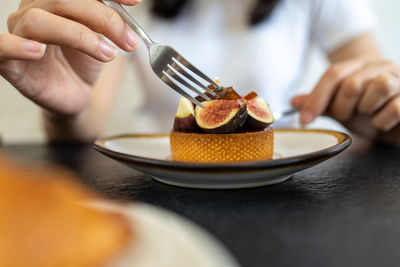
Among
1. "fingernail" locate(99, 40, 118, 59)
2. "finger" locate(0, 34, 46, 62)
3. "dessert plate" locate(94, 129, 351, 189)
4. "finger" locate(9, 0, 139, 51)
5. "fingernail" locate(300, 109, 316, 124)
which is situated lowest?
"dessert plate" locate(94, 129, 351, 189)

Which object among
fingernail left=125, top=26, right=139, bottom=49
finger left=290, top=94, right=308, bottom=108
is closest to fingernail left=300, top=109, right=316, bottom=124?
finger left=290, top=94, right=308, bottom=108

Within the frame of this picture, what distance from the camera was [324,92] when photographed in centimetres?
140

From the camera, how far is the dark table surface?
513 mm

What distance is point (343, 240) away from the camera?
0.55 m

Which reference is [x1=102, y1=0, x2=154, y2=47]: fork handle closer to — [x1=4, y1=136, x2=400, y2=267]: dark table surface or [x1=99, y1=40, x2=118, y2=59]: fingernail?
[x1=99, y1=40, x2=118, y2=59]: fingernail

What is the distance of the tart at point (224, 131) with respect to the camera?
2.86 feet

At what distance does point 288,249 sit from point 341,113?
103cm

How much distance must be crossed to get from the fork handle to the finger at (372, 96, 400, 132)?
86cm

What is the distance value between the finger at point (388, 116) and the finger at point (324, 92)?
0.56 ft

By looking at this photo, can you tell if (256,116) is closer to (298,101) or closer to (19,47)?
(19,47)

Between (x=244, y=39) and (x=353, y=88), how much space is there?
90 cm

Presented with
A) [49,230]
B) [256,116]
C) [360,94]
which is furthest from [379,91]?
[49,230]

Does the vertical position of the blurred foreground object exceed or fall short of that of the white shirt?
it falls short

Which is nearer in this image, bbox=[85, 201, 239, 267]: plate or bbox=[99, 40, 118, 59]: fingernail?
bbox=[85, 201, 239, 267]: plate
